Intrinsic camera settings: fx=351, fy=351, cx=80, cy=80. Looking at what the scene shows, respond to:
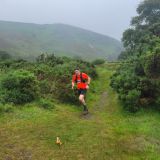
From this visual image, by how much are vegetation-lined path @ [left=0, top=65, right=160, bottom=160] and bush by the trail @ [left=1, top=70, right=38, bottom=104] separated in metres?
1.00

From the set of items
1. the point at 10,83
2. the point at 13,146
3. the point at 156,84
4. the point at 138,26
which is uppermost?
the point at 138,26

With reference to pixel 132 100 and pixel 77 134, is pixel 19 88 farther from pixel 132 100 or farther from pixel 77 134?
pixel 132 100

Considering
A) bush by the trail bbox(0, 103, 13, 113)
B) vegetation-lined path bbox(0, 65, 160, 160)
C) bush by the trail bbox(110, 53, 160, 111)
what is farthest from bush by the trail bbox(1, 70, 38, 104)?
bush by the trail bbox(110, 53, 160, 111)

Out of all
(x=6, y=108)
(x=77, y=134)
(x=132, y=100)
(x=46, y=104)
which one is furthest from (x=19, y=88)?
(x=132, y=100)

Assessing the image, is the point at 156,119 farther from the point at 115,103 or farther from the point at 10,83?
the point at 10,83

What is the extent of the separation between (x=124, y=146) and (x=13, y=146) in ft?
14.9

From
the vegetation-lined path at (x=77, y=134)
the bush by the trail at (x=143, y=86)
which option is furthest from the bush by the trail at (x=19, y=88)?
the bush by the trail at (x=143, y=86)

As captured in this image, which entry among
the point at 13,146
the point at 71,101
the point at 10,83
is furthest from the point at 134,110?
the point at 13,146

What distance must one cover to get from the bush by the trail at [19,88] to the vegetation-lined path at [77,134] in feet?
3.27

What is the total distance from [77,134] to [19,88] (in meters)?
6.31

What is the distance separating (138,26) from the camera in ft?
217

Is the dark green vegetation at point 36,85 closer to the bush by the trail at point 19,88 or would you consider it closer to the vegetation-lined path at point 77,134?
the bush by the trail at point 19,88

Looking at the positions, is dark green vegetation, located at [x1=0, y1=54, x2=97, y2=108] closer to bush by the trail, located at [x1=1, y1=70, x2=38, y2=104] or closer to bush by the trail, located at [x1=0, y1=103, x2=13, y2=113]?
bush by the trail, located at [x1=1, y1=70, x2=38, y2=104]

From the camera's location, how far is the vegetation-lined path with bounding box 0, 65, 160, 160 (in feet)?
43.5
